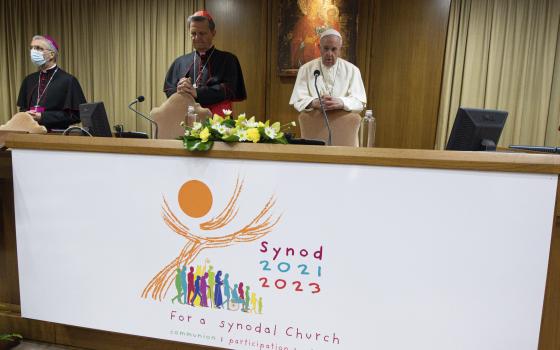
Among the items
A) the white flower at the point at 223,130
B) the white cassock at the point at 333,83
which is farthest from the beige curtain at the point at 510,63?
the white flower at the point at 223,130

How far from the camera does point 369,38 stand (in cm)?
379

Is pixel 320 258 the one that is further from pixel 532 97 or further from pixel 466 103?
pixel 532 97

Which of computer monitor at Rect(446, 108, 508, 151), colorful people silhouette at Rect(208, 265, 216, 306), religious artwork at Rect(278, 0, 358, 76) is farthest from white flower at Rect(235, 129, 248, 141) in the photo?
religious artwork at Rect(278, 0, 358, 76)

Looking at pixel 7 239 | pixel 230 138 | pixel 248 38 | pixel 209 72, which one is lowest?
pixel 7 239

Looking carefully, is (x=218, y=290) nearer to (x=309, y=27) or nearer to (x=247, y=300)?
(x=247, y=300)

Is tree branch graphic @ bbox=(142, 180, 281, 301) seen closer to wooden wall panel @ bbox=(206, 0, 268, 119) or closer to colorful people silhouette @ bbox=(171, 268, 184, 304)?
colorful people silhouette @ bbox=(171, 268, 184, 304)

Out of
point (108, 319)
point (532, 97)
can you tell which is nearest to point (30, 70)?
point (108, 319)

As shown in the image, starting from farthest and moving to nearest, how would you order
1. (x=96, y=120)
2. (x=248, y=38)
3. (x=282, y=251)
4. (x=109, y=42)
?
(x=109, y=42) → (x=248, y=38) → (x=96, y=120) → (x=282, y=251)

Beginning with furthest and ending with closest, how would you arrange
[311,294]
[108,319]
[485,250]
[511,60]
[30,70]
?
[30,70] < [511,60] < [108,319] < [311,294] < [485,250]

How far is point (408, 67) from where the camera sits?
382 centimetres

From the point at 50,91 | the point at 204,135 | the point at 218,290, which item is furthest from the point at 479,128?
the point at 50,91

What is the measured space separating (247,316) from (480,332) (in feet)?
2.52

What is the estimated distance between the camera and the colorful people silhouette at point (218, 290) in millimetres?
1267

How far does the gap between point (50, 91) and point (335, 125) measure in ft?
7.85
